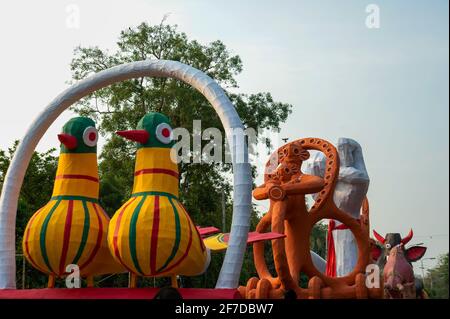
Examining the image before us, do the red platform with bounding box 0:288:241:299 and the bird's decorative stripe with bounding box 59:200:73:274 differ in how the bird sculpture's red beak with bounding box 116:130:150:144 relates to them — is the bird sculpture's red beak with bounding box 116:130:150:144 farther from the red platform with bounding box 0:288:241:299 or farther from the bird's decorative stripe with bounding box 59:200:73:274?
the red platform with bounding box 0:288:241:299

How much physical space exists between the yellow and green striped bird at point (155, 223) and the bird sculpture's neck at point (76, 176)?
0.82 m

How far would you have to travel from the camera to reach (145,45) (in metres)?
19.6

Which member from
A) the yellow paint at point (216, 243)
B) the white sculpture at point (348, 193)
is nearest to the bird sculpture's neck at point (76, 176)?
the yellow paint at point (216, 243)

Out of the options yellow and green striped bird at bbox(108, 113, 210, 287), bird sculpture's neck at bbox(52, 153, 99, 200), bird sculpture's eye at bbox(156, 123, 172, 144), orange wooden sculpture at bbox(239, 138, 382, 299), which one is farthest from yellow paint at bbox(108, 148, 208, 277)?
orange wooden sculpture at bbox(239, 138, 382, 299)

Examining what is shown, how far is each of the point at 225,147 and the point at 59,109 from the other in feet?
29.2

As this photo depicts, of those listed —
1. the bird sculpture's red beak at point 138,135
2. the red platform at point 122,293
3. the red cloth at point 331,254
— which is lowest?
the red platform at point 122,293

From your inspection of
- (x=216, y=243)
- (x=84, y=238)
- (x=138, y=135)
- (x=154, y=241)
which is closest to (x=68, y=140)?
(x=138, y=135)

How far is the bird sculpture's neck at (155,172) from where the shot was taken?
8102mm

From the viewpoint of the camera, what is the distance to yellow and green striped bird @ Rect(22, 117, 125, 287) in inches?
328

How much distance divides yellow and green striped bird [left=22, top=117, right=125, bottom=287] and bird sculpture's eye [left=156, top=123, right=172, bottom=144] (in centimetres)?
109

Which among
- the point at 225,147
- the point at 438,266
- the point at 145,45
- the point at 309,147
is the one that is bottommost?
the point at 438,266

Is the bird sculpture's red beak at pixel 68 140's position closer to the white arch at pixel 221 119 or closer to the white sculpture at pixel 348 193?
the white arch at pixel 221 119
